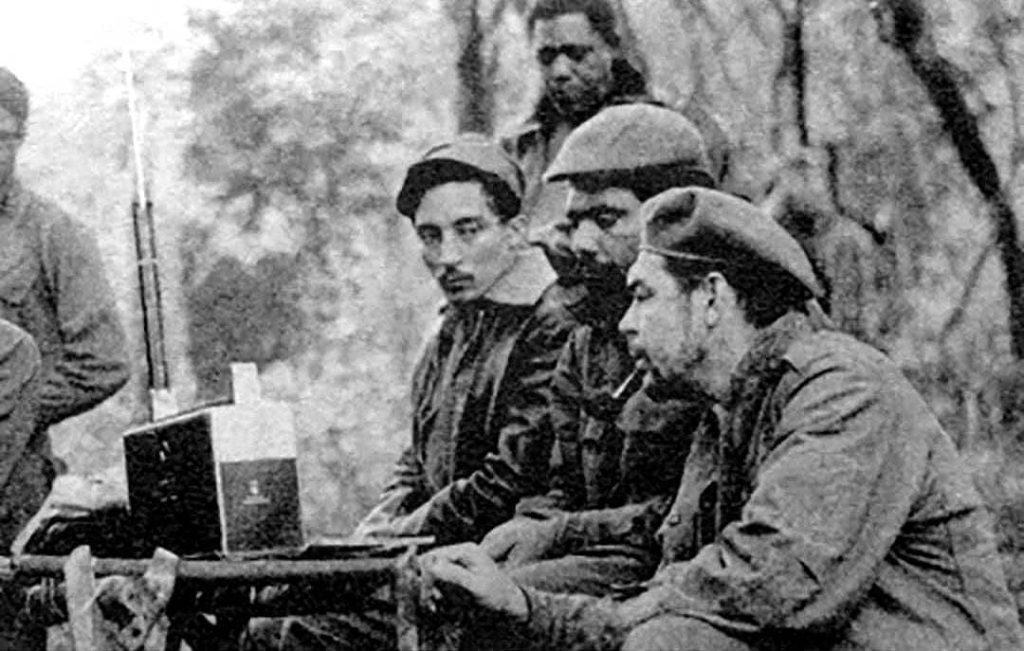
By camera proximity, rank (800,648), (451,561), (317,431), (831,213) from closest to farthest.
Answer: (800,648)
(451,561)
(831,213)
(317,431)

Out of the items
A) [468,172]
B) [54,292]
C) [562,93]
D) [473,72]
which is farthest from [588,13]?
[54,292]

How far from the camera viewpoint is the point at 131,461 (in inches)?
199

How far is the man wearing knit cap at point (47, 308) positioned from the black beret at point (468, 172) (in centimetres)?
97

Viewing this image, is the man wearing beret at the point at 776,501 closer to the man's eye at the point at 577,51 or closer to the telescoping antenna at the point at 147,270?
the man's eye at the point at 577,51

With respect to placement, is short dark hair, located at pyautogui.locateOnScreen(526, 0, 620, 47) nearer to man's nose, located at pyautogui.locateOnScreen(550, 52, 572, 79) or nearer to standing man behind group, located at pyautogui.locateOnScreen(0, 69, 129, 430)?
man's nose, located at pyautogui.locateOnScreen(550, 52, 572, 79)

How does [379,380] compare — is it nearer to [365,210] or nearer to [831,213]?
[365,210]

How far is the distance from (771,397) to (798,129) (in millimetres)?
887

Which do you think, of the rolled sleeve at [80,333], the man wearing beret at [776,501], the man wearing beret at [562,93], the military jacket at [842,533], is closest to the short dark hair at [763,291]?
the man wearing beret at [776,501]

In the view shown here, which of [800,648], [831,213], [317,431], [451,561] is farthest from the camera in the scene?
[317,431]

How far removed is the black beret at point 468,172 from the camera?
4.89 meters

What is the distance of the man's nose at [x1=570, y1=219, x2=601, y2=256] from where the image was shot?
4.63m

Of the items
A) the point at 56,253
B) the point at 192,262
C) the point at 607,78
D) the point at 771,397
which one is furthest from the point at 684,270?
the point at 56,253

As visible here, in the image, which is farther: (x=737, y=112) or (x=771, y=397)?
(x=737, y=112)

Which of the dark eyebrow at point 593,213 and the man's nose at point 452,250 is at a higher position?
the dark eyebrow at point 593,213
